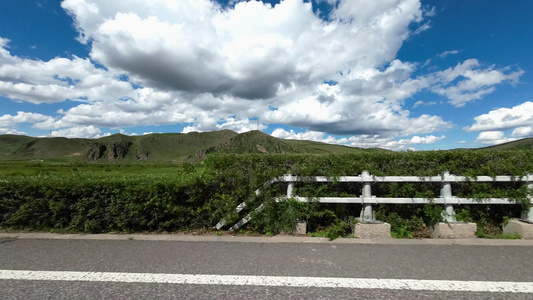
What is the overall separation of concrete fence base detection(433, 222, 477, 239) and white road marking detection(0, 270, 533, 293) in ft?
5.52

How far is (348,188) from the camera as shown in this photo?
565 centimetres

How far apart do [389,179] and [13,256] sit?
6.45 meters

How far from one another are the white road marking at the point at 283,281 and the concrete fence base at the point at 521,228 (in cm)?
212

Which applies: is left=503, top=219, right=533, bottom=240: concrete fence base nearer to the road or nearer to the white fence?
the white fence

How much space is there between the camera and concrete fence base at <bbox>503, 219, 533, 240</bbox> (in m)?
4.88

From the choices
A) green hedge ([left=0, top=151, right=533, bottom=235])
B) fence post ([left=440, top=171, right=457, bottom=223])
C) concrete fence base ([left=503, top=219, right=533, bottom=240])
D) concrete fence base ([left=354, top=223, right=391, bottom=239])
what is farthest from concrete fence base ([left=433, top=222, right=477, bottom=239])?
concrete fence base ([left=354, top=223, right=391, bottom=239])

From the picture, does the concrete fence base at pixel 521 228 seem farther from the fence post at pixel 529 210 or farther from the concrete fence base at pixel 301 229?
the concrete fence base at pixel 301 229

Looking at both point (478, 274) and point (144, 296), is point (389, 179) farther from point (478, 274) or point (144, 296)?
point (144, 296)

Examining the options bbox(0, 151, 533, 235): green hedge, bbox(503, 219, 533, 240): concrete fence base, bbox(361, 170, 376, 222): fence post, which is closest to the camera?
bbox(503, 219, 533, 240): concrete fence base

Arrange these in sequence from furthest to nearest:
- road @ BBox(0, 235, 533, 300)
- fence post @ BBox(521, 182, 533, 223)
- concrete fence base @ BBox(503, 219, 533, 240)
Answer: fence post @ BBox(521, 182, 533, 223), concrete fence base @ BBox(503, 219, 533, 240), road @ BBox(0, 235, 533, 300)

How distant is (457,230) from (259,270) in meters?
3.77

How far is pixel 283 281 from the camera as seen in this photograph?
11.2 feet

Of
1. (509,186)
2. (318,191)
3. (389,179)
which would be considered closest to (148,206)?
(318,191)

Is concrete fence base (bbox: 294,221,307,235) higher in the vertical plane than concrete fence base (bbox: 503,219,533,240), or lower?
lower
